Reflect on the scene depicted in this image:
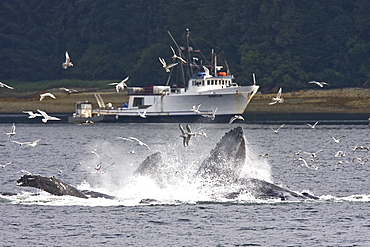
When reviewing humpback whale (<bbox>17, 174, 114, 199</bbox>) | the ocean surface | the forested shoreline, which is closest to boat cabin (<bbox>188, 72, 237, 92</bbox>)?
the forested shoreline

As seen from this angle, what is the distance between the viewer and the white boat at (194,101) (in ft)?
348

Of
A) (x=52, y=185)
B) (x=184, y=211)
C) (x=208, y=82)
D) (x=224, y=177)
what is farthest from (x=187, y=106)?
(x=52, y=185)

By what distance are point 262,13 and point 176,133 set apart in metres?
61.9

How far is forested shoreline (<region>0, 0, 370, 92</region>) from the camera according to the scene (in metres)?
137

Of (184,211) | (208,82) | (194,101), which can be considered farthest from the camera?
(194,101)

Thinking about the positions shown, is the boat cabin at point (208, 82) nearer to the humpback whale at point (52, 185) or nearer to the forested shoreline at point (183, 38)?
the forested shoreline at point (183, 38)

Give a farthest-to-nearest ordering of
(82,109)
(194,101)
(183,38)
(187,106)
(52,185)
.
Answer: (183,38) < (82,109) < (187,106) < (194,101) < (52,185)

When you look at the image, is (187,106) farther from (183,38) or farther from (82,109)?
(183,38)

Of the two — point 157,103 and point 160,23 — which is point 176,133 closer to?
point 157,103

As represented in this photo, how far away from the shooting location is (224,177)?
111 ft

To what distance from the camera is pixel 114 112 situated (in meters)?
112

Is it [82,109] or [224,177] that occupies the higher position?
[82,109]

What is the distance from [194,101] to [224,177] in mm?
73976

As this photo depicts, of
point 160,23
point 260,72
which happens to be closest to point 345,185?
point 260,72
